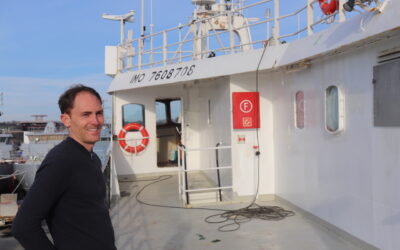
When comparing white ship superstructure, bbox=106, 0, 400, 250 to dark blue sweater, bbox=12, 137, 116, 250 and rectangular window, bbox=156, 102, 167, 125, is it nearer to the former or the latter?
rectangular window, bbox=156, 102, 167, 125

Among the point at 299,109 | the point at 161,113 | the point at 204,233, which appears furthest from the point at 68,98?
the point at 161,113

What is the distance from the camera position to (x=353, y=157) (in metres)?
3.95

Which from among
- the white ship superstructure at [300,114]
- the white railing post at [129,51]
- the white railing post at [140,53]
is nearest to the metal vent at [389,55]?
the white ship superstructure at [300,114]

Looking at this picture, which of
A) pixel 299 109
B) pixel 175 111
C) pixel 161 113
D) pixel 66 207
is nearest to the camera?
pixel 66 207

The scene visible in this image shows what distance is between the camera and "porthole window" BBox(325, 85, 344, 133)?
414 centimetres

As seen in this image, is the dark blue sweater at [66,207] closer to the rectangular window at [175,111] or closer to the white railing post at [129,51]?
the white railing post at [129,51]

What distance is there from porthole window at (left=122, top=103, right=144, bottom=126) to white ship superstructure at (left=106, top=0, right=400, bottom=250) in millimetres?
26

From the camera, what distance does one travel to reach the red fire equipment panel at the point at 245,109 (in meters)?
6.02

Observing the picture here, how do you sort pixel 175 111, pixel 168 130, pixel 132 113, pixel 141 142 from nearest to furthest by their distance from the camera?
1. pixel 141 142
2. pixel 132 113
3. pixel 175 111
4. pixel 168 130

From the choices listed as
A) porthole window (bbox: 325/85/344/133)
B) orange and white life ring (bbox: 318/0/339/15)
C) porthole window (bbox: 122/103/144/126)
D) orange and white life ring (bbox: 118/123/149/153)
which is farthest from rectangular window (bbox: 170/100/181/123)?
orange and white life ring (bbox: 318/0/339/15)

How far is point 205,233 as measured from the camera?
15.3 ft

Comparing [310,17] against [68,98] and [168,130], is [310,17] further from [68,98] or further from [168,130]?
[168,130]

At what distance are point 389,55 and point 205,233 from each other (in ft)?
9.55

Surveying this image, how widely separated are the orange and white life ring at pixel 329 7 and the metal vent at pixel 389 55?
97cm
